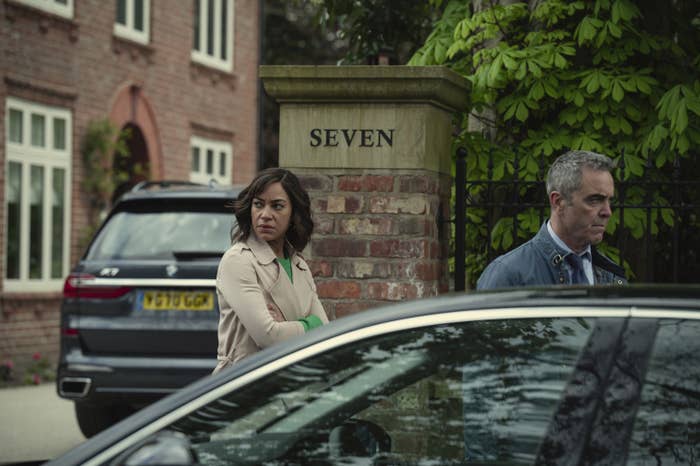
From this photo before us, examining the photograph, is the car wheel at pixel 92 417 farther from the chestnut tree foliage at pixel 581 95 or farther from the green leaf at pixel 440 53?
the green leaf at pixel 440 53

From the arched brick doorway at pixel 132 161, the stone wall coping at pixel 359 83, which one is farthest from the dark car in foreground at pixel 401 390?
the arched brick doorway at pixel 132 161

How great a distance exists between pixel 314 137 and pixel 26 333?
33.8ft

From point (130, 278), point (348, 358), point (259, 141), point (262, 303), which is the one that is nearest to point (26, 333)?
point (130, 278)

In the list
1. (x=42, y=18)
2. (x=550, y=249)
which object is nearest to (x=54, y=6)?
(x=42, y=18)

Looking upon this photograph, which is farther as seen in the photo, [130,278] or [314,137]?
[130,278]

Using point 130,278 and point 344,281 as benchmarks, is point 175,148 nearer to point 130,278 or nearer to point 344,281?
point 130,278

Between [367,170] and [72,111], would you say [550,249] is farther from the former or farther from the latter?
[72,111]

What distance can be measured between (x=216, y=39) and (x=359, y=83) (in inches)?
648

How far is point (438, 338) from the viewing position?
284cm

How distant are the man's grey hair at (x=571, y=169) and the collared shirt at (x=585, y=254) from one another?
0.14m

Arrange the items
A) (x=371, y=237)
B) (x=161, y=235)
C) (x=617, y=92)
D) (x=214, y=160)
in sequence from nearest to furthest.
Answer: (x=371, y=237) → (x=617, y=92) → (x=161, y=235) → (x=214, y=160)

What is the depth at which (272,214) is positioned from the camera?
16.0 ft

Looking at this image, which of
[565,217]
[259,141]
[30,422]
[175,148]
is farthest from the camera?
[259,141]

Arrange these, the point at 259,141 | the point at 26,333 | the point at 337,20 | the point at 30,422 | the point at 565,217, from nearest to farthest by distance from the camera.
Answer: the point at 565,217 → the point at 337,20 → the point at 30,422 → the point at 26,333 → the point at 259,141
